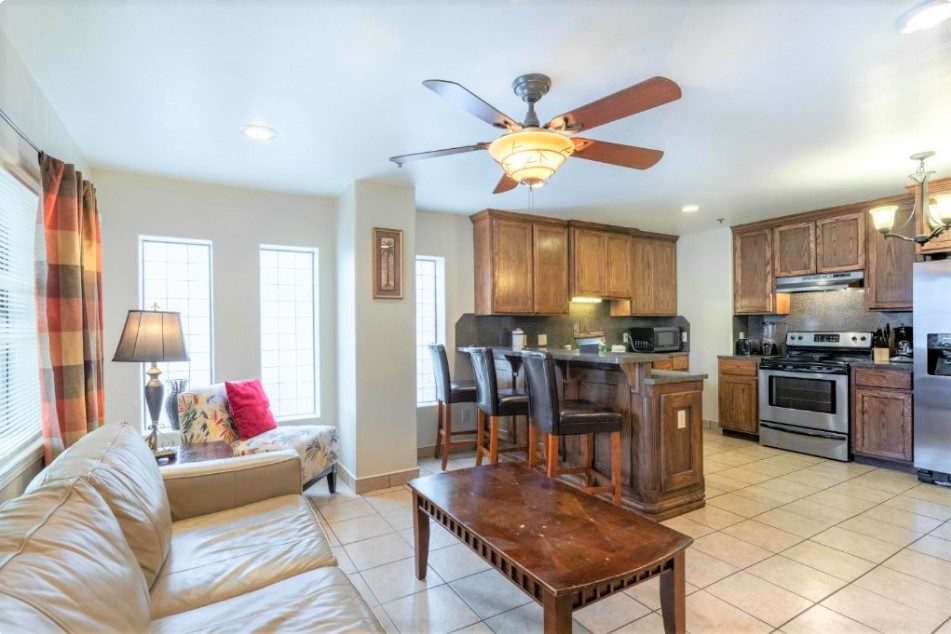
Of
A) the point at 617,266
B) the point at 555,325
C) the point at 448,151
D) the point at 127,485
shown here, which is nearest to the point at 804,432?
the point at 617,266

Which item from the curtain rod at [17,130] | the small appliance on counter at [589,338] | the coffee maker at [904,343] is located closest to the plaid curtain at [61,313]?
the curtain rod at [17,130]

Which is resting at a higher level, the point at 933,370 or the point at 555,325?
the point at 555,325

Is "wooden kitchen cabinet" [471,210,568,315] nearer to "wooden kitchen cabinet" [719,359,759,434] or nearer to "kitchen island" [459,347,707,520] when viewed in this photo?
"kitchen island" [459,347,707,520]

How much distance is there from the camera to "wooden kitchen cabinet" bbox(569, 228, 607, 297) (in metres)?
5.27

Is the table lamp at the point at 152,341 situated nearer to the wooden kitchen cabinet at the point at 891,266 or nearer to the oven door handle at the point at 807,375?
the oven door handle at the point at 807,375

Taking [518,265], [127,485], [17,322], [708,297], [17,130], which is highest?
[17,130]

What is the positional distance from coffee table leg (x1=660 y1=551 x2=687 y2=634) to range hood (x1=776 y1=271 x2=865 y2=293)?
4.30m

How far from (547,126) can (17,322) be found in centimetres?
249

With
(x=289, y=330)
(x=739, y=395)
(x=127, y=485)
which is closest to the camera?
(x=127, y=485)

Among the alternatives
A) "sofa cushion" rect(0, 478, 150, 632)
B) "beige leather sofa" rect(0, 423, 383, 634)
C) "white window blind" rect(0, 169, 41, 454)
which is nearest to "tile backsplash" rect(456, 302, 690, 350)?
"beige leather sofa" rect(0, 423, 383, 634)

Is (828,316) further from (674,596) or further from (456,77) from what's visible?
(456,77)

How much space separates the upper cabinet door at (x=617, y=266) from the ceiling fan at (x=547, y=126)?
3.32 metres

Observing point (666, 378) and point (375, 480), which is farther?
point (375, 480)

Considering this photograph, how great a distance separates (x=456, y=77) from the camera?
213 cm
